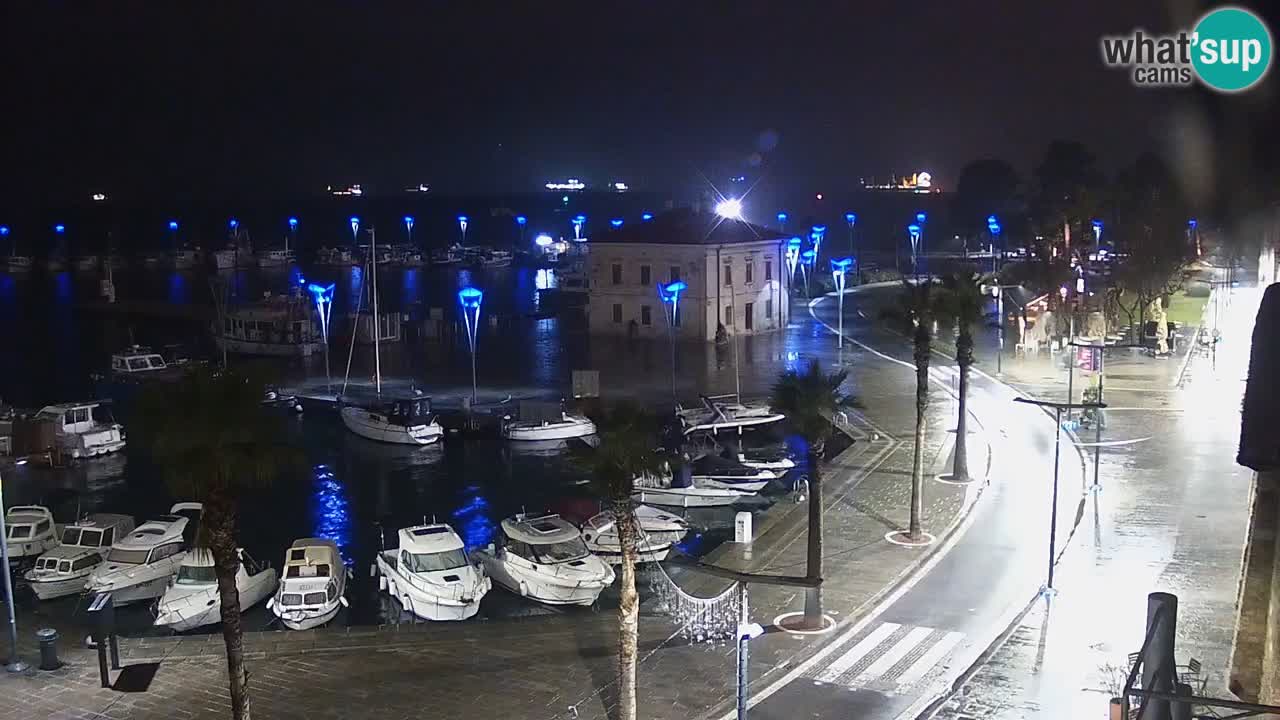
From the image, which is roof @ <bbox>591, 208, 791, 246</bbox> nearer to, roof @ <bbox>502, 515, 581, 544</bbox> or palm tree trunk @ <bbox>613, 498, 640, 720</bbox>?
roof @ <bbox>502, 515, 581, 544</bbox>

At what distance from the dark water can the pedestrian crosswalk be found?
8.40 m

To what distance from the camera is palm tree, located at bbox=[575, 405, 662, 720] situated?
15.7 metres

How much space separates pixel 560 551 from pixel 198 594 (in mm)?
7891

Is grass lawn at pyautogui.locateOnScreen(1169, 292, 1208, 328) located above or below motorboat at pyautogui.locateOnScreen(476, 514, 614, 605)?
above

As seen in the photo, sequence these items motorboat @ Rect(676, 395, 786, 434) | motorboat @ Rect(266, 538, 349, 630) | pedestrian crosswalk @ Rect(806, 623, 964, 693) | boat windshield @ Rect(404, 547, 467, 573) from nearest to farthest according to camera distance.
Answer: pedestrian crosswalk @ Rect(806, 623, 964, 693) < motorboat @ Rect(266, 538, 349, 630) < boat windshield @ Rect(404, 547, 467, 573) < motorboat @ Rect(676, 395, 786, 434)

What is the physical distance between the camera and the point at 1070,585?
2186cm

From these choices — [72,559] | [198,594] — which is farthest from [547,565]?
[72,559]

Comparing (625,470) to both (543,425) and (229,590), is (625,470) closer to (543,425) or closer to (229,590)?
(229,590)

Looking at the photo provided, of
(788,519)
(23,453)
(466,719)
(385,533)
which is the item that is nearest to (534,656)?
(466,719)

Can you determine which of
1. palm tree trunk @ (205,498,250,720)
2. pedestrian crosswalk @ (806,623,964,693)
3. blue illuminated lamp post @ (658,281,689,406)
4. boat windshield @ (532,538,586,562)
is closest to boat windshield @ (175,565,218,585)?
boat windshield @ (532,538,586,562)

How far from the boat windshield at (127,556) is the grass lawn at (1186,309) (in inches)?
2213

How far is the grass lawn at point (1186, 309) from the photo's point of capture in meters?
66.4

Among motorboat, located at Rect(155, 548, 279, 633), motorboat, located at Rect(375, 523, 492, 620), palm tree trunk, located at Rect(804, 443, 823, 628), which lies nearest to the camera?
palm tree trunk, located at Rect(804, 443, 823, 628)

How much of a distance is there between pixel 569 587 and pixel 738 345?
3791 centimetres
